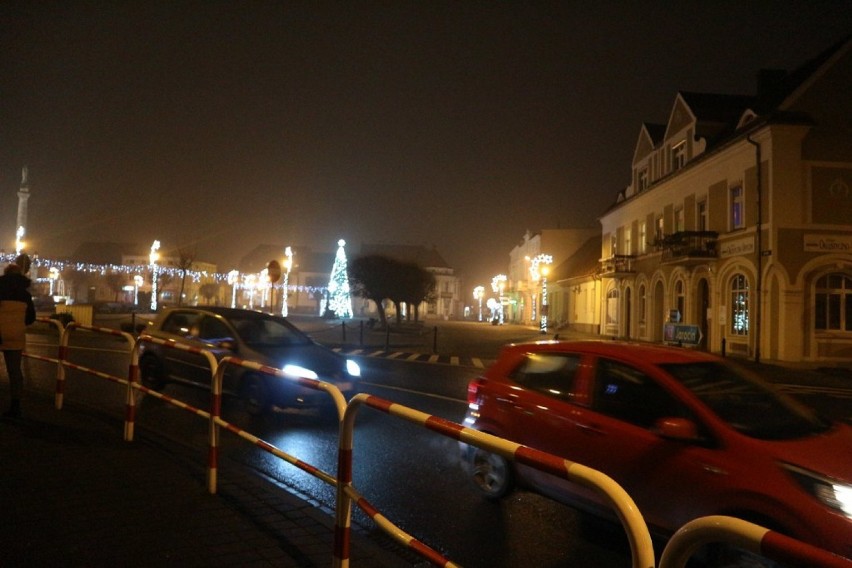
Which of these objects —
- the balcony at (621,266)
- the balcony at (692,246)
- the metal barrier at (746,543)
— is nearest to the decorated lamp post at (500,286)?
the balcony at (621,266)

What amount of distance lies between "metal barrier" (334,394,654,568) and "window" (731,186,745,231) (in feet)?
82.9

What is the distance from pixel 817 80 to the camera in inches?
935

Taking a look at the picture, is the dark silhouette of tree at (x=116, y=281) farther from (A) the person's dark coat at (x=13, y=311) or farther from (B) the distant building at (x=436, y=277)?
(A) the person's dark coat at (x=13, y=311)

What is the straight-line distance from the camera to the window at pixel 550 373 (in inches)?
222

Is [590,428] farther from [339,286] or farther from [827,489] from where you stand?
[339,286]

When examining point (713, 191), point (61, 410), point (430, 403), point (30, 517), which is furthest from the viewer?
point (713, 191)

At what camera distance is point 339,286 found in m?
52.1

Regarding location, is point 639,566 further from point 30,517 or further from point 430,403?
point 430,403

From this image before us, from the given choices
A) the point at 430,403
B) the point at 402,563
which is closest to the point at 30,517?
the point at 402,563

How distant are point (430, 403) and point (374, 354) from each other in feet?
40.0

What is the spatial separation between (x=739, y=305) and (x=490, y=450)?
2572 centimetres

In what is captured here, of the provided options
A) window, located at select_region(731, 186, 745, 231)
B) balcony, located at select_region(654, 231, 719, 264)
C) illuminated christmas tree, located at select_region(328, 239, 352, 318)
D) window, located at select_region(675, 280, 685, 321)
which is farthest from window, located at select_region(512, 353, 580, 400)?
illuminated christmas tree, located at select_region(328, 239, 352, 318)

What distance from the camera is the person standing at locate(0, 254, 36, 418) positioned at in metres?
8.02

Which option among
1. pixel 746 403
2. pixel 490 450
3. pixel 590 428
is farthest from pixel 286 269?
pixel 490 450
